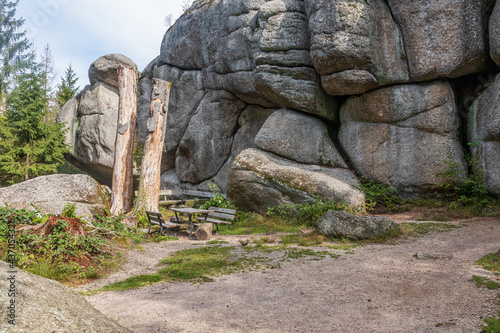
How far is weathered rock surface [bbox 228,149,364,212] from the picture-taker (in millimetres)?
11938

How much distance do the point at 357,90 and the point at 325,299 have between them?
33.4 ft

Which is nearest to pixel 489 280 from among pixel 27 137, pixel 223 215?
pixel 223 215

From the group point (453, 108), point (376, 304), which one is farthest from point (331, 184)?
point (376, 304)

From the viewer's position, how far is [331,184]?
12.0 meters

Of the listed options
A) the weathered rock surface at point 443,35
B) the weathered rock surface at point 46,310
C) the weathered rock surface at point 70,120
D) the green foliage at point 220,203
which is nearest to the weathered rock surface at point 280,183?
the green foliage at point 220,203

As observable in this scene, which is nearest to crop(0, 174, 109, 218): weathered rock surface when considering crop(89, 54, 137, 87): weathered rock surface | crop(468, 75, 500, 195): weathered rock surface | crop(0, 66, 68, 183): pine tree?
crop(0, 66, 68, 183): pine tree

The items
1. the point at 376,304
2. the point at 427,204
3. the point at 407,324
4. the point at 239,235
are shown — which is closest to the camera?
the point at 407,324

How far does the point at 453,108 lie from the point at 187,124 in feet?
42.3

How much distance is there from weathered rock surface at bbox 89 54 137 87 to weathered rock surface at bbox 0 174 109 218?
1309 cm

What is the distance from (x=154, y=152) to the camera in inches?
485

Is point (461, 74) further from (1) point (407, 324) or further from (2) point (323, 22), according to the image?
(1) point (407, 324)

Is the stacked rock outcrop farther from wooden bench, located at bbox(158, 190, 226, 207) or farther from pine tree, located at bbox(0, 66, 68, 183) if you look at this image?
pine tree, located at bbox(0, 66, 68, 183)

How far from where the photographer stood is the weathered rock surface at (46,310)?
70.8 inches

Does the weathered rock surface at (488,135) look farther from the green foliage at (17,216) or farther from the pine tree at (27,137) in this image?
the pine tree at (27,137)
